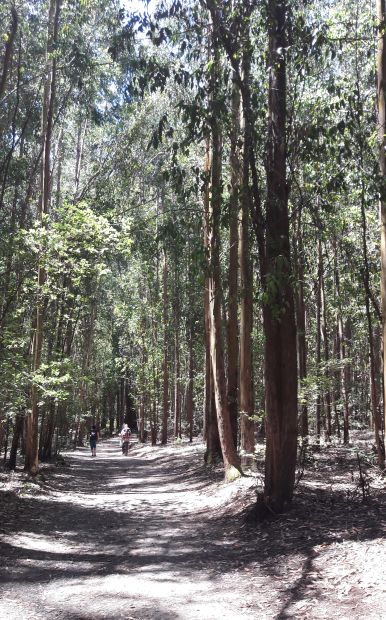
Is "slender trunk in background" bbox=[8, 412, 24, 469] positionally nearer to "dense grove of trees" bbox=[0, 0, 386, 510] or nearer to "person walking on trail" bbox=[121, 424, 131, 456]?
"dense grove of trees" bbox=[0, 0, 386, 510]

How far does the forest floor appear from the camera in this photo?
203 inches

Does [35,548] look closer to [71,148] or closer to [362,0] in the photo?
[362,0]

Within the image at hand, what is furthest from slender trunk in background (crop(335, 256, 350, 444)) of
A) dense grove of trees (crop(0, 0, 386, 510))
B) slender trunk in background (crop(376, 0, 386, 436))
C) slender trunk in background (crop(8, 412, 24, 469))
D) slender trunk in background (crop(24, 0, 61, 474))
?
slender trunk in background (crop(8, 412, 24, 469))

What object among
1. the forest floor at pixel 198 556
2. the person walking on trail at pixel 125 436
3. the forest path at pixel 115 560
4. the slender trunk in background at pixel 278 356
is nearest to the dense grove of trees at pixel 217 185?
the slender trunk in background at pixel 278 356

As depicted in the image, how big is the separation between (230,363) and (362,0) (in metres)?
9.98

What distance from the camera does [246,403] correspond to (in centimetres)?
1259

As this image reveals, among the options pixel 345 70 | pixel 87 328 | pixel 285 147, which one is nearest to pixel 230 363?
pixel 285 147

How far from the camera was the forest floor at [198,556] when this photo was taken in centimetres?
517

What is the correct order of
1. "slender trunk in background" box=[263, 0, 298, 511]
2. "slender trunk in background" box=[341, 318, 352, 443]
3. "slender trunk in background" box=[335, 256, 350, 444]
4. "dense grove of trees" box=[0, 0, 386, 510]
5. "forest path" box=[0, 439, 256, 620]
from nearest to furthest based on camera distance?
"forest path" box=[0, 439, 256, 620], "dense grove of trees" box=[0, 0, 386, 510], "slender trunk in background" box=[263, 0, 298, 511], "slender trunk in background" box=[335, 256, 350, 444], "slender trunk in background" box=[341, 318, 352, 443]

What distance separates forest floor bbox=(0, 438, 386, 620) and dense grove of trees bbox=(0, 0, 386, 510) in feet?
3.43

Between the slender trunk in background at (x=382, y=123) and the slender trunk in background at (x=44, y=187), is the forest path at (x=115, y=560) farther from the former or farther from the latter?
the slender trunk in background at (x=382, y=123)

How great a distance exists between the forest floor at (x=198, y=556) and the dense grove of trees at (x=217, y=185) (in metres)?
1.05

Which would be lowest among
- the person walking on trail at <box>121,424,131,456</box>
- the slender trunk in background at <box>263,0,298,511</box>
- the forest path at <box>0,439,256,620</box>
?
the forest path at <box>0,439,256,620</box>

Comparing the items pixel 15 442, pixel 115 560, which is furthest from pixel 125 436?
pixel 115 560
